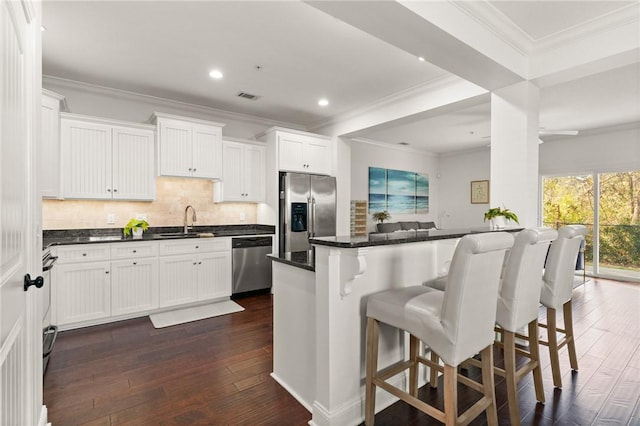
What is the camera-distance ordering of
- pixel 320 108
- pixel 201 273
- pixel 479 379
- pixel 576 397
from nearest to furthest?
1. pixel 576 397
2. pixel 479 379
3. pixel 201 273
4. pixel 320 108

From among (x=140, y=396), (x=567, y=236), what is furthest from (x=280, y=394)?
(x=567, y=236)

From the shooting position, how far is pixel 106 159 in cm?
384

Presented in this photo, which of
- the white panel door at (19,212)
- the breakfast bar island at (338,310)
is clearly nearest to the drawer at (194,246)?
the breakfast bar island at (338,310)

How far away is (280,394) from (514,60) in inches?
131

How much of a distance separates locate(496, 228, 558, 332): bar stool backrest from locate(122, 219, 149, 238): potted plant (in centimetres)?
380

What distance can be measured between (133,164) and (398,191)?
5.66m

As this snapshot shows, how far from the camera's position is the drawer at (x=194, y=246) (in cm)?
395

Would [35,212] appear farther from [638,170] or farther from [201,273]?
[638,170]

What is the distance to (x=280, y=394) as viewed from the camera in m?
2.22

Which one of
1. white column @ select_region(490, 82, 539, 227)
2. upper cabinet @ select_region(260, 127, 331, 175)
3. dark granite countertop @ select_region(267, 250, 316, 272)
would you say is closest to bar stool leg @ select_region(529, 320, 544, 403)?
white column @ select_region(490, 82, 539, 227)

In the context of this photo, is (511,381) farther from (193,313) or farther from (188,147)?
(188,147)

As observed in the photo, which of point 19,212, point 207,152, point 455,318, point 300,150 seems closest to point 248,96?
point 207,152

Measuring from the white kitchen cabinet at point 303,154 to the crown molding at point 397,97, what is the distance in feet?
1.40

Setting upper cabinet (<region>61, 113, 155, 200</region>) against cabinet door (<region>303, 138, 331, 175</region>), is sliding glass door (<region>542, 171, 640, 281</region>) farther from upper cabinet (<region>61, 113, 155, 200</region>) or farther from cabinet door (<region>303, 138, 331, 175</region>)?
upper cabinet (<region>61, 113, 155, 200</region>)
